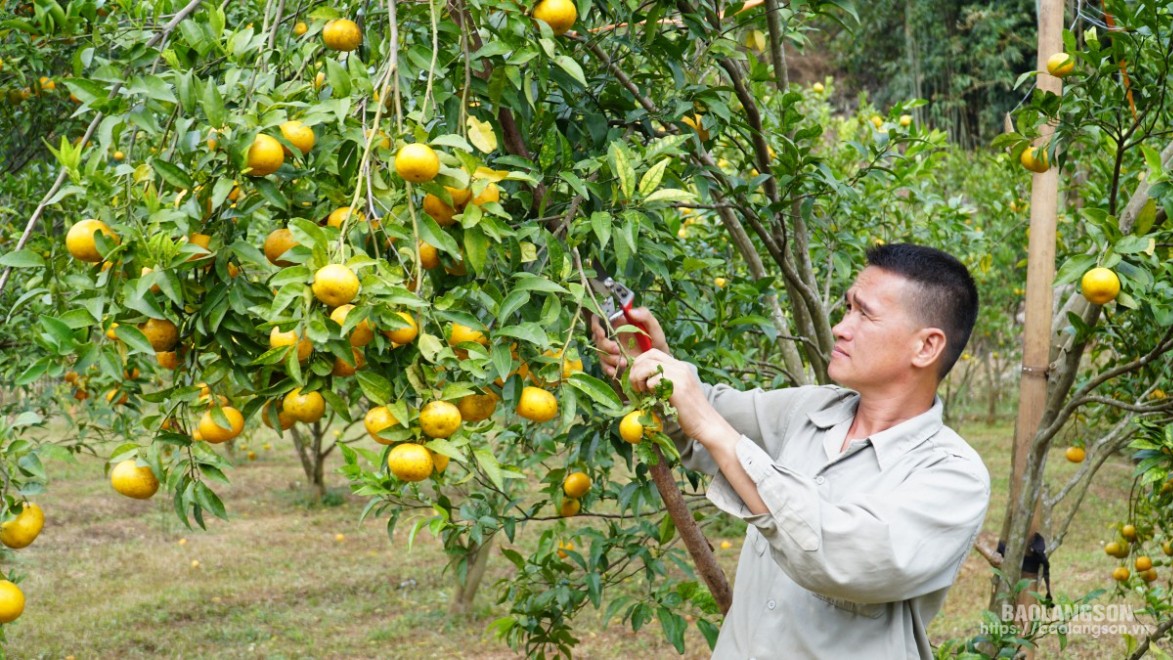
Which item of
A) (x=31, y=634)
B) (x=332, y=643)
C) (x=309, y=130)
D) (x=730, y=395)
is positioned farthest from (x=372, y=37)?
(x=31, y=634)

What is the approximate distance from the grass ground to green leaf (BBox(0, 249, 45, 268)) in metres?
2.61

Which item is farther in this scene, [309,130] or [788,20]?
[788,20]

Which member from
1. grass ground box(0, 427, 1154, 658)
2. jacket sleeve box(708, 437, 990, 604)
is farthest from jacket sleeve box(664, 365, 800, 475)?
grass ground box(0, 427, 1154, 658)

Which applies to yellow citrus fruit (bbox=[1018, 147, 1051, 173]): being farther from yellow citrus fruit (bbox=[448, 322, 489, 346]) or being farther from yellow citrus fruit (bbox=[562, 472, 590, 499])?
yellow citrus fruit (bbox=[448, 322, 489, 346])

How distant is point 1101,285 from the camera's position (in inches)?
78.0

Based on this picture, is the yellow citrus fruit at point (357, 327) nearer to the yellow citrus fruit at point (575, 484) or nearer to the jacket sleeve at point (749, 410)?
the jacket sleeve at point (749, 410)

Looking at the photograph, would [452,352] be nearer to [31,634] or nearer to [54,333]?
[54,333]

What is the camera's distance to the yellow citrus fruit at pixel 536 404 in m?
1.52

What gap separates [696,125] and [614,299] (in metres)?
0.52

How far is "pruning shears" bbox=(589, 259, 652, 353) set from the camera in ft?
5.85

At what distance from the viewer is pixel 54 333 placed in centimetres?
136

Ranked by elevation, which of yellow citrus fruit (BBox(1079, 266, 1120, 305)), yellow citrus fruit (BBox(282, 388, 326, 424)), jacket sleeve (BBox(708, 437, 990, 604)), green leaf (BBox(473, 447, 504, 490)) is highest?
yellow citrus fruit (BBox(282, 388, 326, 424))

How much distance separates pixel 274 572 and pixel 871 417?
5340 mm

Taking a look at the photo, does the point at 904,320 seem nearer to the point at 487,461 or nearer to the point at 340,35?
the point at 487,461
